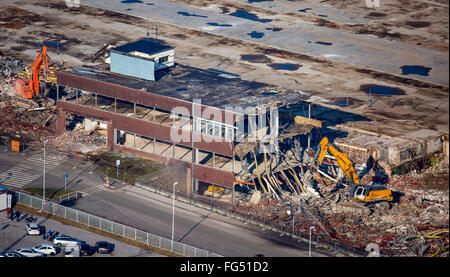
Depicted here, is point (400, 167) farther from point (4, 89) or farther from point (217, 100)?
point (4, 89)

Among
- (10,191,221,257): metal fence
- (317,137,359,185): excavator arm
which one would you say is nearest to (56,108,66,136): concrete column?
(10,191,221,257): metal fence

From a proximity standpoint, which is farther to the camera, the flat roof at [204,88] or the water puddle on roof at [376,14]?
the water puddle on roof at [376,14]

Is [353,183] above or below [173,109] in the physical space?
below

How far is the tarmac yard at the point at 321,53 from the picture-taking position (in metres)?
140

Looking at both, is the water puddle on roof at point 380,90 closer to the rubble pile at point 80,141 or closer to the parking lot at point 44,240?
the rubble pile at point 80,141

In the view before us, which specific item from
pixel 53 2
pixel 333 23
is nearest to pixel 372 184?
pixel 333 23

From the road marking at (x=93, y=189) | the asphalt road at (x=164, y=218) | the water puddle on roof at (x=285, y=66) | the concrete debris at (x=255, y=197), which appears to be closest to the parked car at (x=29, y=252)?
the asphalt road at (x=164, y=218)

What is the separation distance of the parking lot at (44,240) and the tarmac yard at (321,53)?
2152cm

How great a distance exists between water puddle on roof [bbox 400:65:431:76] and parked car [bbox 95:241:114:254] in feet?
259

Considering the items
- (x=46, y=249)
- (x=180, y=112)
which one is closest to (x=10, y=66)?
(x=180, y=112)

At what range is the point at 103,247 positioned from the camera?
107188mm

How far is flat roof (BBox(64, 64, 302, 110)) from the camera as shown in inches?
4988

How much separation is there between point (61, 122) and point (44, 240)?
3256 centimetres

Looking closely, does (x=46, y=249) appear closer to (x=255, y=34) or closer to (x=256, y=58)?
(x=256, y=58)
